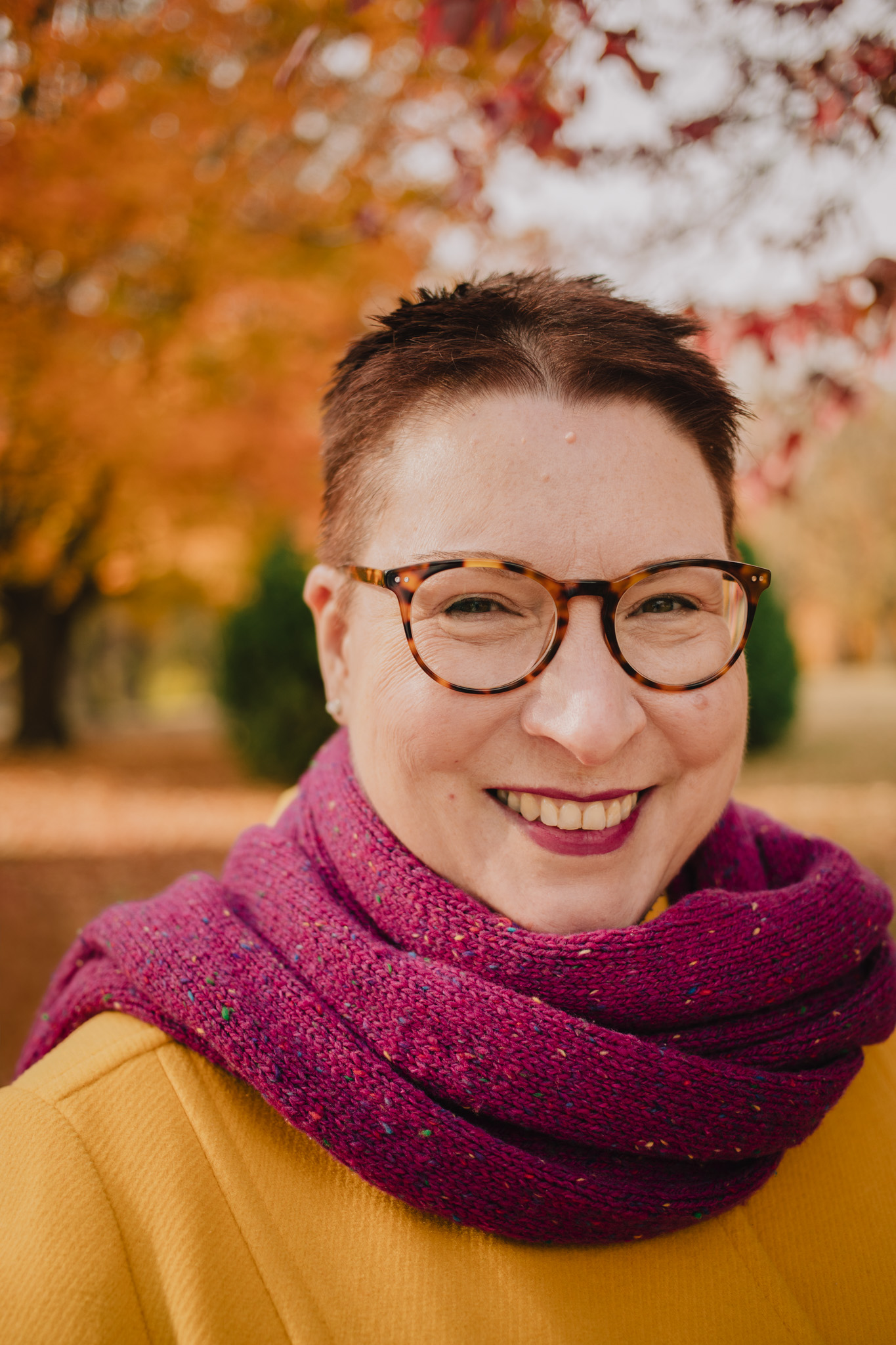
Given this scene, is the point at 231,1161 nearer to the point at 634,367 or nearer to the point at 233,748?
the point at 634,367

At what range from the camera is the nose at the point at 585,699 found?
1279mm

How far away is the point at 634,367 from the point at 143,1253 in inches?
55.1

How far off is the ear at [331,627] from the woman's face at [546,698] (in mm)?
116

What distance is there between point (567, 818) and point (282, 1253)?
2.32 ft

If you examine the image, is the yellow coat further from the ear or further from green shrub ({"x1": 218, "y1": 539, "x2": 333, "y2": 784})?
green shrub ({"x1": 218, "y1": 539, "x2": 333, "y2": 784})

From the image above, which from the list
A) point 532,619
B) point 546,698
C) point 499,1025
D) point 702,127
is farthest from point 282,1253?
point 702,127

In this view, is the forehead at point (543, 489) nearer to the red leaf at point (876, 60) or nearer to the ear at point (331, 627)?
the ear at point (331, 627)

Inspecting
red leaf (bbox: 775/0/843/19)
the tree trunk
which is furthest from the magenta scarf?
the tree trunk

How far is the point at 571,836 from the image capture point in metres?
1.37

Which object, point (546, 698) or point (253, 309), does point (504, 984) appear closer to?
point (546, 698)

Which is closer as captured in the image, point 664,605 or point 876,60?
Result: point 664,605

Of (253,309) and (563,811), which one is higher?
(253,309)

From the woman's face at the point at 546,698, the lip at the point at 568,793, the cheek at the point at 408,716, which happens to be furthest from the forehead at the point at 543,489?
the lip at the point at 568,793

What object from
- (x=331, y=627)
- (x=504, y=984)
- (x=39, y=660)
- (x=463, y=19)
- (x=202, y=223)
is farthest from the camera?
(x=39, y=660)
